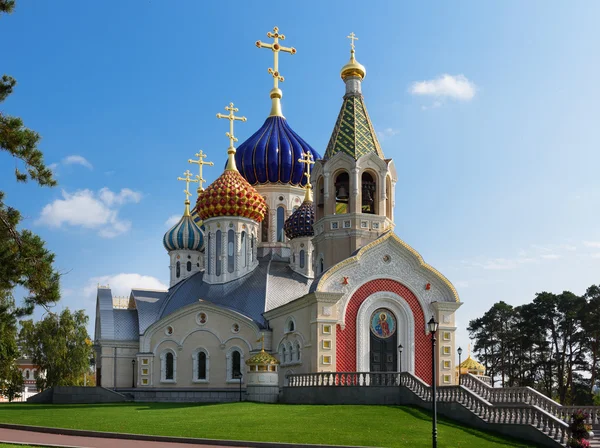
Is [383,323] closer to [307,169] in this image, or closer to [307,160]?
[307,160]

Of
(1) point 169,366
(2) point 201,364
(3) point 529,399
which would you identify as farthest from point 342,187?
(3) point 529,399

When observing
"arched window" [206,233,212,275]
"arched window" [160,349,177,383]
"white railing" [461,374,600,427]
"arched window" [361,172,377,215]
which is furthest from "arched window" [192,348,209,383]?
"white railing" [461,374,600,427]

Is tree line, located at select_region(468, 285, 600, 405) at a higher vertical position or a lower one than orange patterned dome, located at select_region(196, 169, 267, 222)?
lower

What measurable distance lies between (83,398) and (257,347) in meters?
9.13

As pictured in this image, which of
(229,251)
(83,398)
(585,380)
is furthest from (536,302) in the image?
(83,398)

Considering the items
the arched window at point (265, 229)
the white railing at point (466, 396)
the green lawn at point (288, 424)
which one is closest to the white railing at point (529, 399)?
the white railing at point (466, 396)

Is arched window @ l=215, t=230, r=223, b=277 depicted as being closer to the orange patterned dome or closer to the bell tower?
the orange patterned dome

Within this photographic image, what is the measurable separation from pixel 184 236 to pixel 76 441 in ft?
103

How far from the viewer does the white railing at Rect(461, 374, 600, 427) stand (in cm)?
2798

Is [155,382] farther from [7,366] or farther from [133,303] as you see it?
[7,366]

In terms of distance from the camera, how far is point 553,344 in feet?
181

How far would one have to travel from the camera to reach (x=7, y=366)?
157ft

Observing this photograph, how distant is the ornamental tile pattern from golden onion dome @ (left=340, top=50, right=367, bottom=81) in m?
1.28

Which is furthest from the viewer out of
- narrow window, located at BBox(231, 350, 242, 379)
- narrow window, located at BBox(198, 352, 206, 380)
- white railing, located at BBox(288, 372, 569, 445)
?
narrow window, located at BBox(198, 352, 206, 380)
